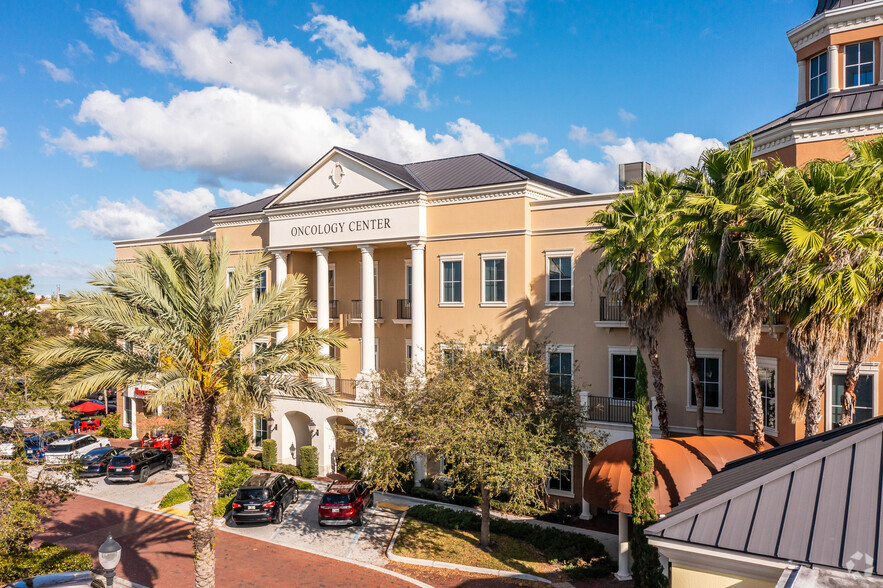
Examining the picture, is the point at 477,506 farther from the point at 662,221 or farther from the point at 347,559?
the point at 662,221

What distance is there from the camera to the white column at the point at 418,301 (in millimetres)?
26688

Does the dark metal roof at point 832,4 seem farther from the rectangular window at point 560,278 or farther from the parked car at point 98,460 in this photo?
the parked car at point 98,460

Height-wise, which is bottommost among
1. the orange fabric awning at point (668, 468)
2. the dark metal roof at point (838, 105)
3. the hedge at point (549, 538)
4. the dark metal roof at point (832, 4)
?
the hedge at point (549, 538)

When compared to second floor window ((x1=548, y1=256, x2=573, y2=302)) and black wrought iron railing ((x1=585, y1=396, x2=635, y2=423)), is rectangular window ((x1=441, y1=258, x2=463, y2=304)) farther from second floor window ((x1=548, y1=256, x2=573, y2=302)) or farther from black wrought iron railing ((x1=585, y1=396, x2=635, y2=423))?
black wrought iron railing ((x1=585, y1=396, x2=635, y2=423))

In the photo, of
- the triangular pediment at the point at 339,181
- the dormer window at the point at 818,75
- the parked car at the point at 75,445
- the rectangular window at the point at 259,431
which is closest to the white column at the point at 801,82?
the dormer window at the point at 818,75

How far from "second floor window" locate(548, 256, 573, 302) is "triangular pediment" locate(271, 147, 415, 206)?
7248 mm

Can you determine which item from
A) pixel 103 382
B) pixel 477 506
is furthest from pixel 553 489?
pixel 103 382

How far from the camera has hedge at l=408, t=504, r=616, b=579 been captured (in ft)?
57.4

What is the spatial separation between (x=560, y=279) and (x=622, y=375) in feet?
14.6

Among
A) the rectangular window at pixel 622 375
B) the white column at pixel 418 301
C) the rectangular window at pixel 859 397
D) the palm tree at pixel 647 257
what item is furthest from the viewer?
the white column at pixel 418 301

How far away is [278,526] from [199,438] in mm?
8897

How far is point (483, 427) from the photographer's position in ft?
57.6

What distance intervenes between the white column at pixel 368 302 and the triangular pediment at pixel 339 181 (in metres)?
2.90

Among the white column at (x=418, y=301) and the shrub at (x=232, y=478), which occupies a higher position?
the white column at (x=418, y=301)
